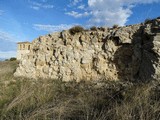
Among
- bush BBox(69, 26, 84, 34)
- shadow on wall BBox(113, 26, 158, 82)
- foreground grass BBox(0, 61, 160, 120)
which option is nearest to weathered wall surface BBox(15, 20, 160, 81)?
shadow on wall BBox(113, 26, 158, 82)

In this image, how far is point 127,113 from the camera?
3.96 meters

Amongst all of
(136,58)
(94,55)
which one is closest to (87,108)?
(136,58)

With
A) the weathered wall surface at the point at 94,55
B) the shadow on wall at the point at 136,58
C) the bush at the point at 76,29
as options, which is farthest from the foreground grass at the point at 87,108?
the bush at the point at 76,29

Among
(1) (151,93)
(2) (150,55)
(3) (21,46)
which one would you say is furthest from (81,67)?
(3) (21,46)

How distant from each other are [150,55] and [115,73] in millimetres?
2747

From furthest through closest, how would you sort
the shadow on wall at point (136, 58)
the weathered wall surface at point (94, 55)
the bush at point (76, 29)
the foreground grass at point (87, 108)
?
the bush at point (76, 29), the weathered wall surface at point (94, 55), the shadow on wall at point (136, 58), the foreground grass at point (87, 108)

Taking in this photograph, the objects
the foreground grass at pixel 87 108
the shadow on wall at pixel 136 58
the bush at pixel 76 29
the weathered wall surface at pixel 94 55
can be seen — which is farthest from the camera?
the bush at pixel 76 29

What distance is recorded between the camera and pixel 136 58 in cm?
1006

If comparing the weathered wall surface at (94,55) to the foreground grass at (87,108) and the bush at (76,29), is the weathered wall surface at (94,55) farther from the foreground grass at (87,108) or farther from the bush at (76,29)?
the foreground grass at (87,108)

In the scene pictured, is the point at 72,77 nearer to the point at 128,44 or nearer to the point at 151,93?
the point at 128,44

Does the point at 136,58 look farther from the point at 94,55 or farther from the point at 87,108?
the point at 87,108

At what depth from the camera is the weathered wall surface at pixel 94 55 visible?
9805 millimetres

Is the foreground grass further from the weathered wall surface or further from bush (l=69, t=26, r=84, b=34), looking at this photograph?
bush (l=69, t=26, r=84, b=34)

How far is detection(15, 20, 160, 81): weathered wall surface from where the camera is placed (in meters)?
9.80
